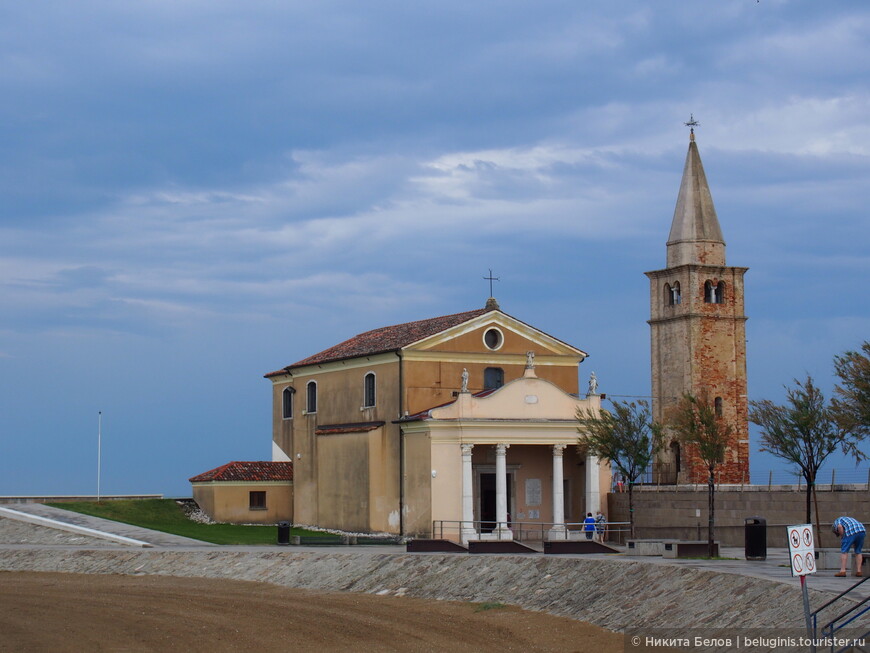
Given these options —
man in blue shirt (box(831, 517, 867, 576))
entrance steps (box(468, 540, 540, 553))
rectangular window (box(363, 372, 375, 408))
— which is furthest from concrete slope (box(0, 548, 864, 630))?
rectangular window (box(363, 372, 375, 408))

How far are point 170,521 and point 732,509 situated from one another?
23.3 meters

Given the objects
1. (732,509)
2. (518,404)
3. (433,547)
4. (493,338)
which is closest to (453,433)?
(518,404)

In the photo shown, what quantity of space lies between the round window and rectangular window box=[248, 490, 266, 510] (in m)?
12.4

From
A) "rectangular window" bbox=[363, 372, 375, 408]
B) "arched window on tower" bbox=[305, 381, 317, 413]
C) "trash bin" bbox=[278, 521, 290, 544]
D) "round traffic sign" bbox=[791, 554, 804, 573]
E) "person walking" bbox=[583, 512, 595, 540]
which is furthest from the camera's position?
"arched window on tower" bbox=[305, 381, 317, 413]

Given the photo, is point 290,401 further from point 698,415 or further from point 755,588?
point 755,588

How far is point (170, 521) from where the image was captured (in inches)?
2090

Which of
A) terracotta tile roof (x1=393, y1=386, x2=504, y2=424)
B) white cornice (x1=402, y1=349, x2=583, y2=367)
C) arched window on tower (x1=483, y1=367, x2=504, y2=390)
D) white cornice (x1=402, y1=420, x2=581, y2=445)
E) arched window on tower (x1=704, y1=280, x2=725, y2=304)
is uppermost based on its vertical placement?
arched window on tower (x1=704, y1=280, x2=725, y2=304)

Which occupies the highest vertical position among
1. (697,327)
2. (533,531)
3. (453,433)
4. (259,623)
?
(697,327)

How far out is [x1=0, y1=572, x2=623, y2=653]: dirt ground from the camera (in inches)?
1032

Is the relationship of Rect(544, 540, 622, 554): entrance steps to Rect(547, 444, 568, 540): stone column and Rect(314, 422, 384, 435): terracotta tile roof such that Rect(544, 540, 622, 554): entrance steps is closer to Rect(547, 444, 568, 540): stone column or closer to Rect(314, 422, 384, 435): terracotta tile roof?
Rect(547, 444, 568, 540): stone column

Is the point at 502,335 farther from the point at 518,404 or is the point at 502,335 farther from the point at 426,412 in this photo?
the point at 426,412

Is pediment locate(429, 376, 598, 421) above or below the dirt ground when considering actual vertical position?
above

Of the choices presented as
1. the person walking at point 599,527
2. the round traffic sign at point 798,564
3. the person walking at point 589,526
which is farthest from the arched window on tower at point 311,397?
the round traffic sign at point 798,564

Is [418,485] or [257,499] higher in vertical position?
[418,485]
